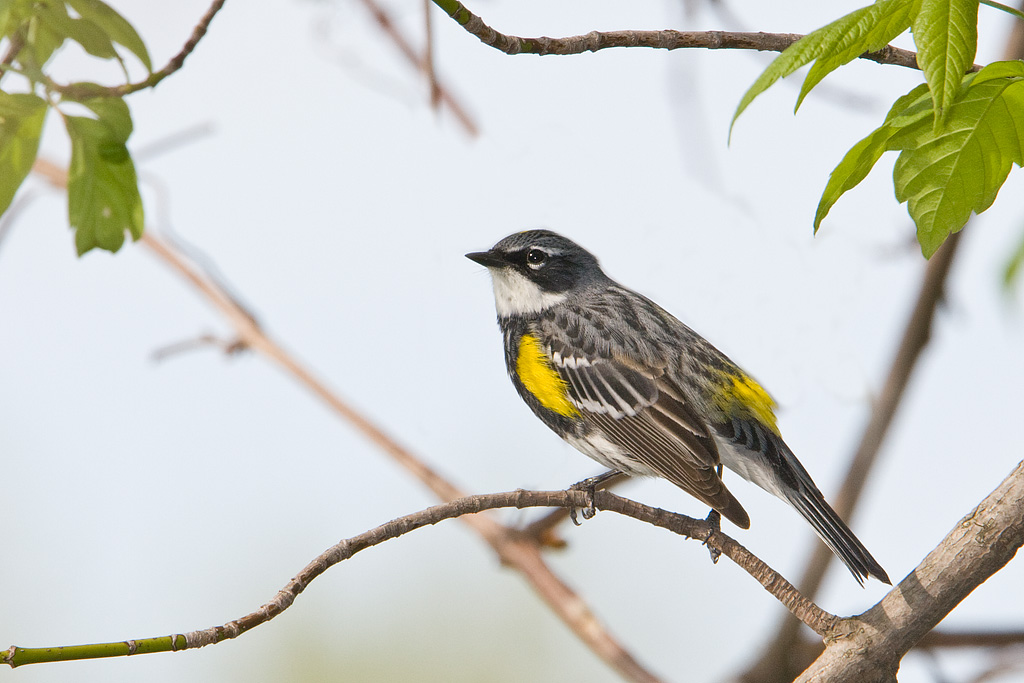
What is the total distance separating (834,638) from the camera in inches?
86.2

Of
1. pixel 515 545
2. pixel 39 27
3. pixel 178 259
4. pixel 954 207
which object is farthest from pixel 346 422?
pixel 954 207

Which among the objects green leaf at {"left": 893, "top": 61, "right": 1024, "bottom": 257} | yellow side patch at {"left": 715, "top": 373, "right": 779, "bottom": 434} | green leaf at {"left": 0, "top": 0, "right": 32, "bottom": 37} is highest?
green leaf at {"left": 0, "top": 0, "right": 32, "bottom": 37}

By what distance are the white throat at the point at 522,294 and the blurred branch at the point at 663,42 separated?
2.40 m

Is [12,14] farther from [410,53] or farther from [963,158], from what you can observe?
[410,53]

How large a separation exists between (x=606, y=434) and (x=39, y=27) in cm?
266

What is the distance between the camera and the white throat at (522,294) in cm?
483

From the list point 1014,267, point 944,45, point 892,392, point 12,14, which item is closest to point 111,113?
point 12,14

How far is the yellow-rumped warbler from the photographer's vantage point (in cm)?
393

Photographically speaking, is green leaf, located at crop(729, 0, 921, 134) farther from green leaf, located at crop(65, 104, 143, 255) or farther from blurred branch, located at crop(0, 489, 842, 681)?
green leaf, located at crop(65, 104, 143, 255)

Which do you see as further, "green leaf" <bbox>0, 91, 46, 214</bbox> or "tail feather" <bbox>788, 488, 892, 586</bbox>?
"tail feather" <bbox>788, 488, 892, 586</bbox>

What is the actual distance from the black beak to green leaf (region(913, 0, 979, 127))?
9.90ft

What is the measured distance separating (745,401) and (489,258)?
1.44m

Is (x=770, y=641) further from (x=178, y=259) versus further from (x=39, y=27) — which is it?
(x=39, y=27)

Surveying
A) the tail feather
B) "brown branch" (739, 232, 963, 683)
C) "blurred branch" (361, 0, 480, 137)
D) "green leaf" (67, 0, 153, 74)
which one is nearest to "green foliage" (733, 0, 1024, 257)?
the tail feather
